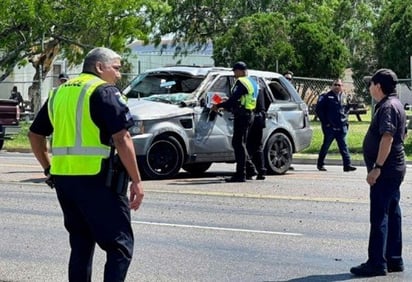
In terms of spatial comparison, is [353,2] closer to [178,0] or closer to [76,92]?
[178,0]

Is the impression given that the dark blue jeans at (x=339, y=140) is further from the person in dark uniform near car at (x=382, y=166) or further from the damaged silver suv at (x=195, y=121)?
the person in dark uniform near car at (x=382, y=166)

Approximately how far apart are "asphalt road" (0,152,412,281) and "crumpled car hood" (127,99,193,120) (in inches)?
43.1

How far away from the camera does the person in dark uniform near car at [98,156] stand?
584cm

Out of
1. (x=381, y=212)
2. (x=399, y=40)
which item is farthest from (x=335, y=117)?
(x=399, y=40)

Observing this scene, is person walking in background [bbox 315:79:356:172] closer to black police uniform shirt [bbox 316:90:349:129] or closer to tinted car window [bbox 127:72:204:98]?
black police uniform shirt [bbox 316:90:349:129]

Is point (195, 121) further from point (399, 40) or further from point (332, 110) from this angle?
point (399, 40)

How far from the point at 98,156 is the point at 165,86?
A: 10.3 metres

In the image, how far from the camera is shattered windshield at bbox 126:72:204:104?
15.8 m

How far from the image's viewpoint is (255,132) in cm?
1530

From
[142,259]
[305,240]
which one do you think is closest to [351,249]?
[305,240]

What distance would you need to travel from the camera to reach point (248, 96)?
48.4ft

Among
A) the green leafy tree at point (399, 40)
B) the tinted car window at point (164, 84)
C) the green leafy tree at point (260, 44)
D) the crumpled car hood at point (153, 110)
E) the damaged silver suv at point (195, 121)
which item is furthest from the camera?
the green leafy tree at point (399, 40)

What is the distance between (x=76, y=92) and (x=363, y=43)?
56.4 meters

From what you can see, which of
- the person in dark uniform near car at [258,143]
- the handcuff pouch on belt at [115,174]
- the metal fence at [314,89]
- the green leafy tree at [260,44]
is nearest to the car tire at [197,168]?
the person in dark uniform near car at [258,143]
